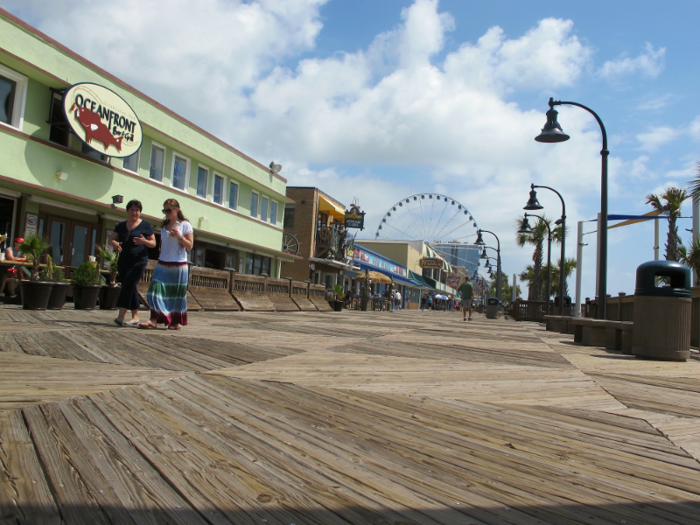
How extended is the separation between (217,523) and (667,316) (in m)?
6.99

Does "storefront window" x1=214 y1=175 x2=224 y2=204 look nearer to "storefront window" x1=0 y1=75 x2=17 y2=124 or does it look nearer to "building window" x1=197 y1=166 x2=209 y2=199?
"building window" x1=197 y1=166 x2=209 y2=199

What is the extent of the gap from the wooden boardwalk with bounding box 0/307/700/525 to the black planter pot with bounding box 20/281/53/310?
5.51 m

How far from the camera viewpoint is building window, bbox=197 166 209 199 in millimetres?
23181

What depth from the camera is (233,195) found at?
85.1ft

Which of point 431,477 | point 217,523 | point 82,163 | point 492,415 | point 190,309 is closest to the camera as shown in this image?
point 217,523

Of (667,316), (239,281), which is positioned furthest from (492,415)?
(239,281)

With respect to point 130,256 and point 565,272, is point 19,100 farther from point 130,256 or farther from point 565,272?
point 565,272

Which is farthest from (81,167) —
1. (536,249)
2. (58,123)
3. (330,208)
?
(536,249)

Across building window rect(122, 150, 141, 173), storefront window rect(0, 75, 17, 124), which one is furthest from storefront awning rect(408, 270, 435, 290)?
storefront window rect(0, 75, 17, 124)

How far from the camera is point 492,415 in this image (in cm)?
315

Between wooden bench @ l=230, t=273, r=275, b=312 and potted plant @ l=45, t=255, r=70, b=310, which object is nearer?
potted plant @ l=45, t=255, r=70, b=310

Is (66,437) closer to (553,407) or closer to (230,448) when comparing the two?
(230,448)

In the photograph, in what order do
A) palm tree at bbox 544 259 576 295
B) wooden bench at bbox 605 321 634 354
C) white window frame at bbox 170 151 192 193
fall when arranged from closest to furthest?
wooden bench at bbox 605 321 634 354 → white window frame at bbox 170 151 192 193 → palm tree at bbox 544 259 576 295

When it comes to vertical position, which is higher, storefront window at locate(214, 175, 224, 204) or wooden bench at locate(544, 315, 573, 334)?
storefront window at locate(214, 175, 224, 204)
